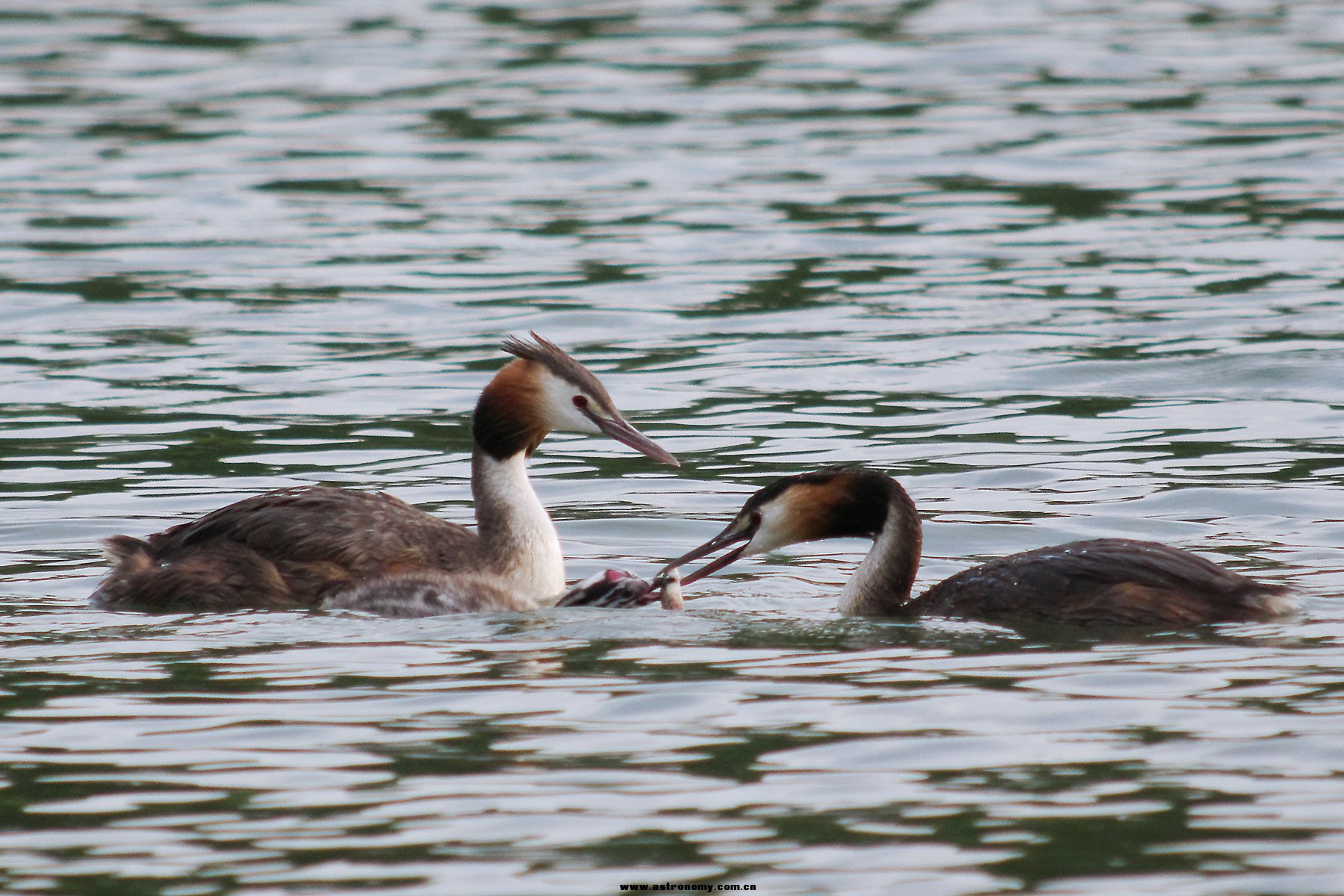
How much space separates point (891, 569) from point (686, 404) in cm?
449

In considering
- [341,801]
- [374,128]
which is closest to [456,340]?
[374,128]

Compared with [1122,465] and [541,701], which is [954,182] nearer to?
[1122,465]

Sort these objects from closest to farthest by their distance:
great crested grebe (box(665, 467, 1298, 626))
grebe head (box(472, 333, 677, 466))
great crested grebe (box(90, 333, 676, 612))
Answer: great crested grebe (box(665, 467, 1298, 626))
great crested grebe (box(90, 333, 676, 612))
grebe head (box(472, 333, 677, 466))

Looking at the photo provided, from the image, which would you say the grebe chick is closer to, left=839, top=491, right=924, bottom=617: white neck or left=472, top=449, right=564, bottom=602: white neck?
left=472, top=449, right=564, bottom=602: white neck

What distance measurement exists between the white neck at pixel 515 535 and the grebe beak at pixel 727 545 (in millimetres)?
536

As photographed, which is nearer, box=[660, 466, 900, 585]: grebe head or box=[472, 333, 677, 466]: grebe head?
box=[660, 466, 900, 585]: grebe head

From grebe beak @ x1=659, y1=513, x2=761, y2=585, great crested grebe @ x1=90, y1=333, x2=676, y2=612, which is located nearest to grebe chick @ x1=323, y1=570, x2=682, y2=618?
great crested grebe @ x1=90, y1=333, x2=676, y2=612

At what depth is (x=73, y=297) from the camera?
16.1m

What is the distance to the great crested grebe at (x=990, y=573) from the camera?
26.8ft

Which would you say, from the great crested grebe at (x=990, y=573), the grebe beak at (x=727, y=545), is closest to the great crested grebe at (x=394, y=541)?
the grebe beak at (x=727, y=545)

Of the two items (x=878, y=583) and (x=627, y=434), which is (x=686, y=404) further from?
(x=878, y=583)

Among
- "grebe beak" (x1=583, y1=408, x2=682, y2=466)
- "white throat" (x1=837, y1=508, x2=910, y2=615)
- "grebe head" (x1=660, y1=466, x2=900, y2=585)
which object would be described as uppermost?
"grebe beak" (x1=583, y1=408, x2=682, y2=466)

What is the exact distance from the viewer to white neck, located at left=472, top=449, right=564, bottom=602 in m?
9.32

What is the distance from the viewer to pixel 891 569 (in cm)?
890
